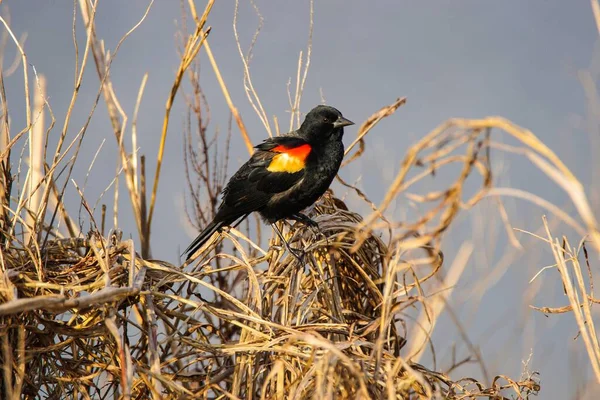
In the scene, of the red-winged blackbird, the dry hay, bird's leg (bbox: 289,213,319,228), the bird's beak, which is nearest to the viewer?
the dry hay

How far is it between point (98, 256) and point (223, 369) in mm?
562

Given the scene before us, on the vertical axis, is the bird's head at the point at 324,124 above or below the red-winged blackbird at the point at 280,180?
above

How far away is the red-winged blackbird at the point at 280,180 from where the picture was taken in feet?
9.98

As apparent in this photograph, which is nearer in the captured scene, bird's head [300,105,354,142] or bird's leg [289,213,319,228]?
bird's leg [289,213,319,228]

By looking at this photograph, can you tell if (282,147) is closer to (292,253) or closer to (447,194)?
(292,253)

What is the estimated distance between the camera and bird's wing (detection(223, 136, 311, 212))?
3088 mm

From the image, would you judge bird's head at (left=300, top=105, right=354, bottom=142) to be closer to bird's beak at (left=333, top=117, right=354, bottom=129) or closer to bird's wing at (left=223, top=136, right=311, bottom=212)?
bird's beak at (left=333, top=117, right=354, bottom=129)

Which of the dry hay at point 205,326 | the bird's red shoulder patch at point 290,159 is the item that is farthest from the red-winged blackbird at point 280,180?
the dry hay at point 205,326

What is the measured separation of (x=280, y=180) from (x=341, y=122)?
0.48m

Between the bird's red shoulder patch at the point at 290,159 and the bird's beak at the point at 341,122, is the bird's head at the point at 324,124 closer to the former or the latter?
the bird's beak at the point at 341,122

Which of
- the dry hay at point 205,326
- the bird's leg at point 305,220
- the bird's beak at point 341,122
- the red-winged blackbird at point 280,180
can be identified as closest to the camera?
the dry hay at point 205,326

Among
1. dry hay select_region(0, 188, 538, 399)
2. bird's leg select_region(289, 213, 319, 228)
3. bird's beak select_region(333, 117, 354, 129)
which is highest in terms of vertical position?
bird's beak select_region(333, 117, 354, 129)

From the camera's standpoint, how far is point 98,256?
2078 mm

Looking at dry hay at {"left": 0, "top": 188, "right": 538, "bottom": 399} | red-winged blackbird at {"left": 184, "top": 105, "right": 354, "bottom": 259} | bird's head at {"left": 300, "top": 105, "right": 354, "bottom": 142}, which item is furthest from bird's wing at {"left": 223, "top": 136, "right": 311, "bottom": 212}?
dry hay at {"left": 0, "top": 188, "right": 538, "bottom": 399}
